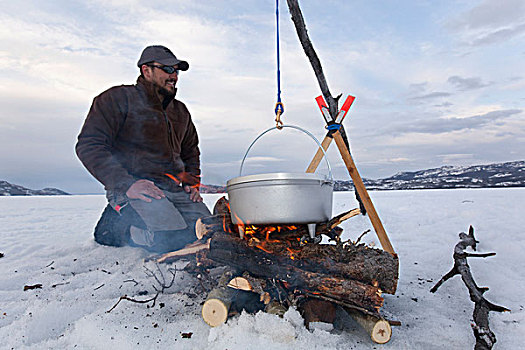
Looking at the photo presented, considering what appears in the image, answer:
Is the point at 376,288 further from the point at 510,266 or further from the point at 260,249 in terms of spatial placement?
the point at 510,266

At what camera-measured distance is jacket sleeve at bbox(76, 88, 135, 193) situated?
11.3ft

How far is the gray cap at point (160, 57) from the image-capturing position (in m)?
3.67

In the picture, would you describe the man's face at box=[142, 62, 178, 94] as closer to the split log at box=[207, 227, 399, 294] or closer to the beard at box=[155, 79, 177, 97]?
the beard at box=[155, 79, 177, 97]

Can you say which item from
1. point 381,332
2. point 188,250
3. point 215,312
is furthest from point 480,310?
point 188,250

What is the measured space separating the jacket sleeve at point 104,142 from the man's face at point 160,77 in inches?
15.3

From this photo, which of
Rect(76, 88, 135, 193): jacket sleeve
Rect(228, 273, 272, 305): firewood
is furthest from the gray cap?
Rect(228, 273, 272, 305): firewood

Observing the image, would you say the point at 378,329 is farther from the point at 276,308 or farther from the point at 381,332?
the point at 276,308

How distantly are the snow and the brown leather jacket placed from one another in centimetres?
91

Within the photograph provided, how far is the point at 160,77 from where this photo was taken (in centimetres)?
380

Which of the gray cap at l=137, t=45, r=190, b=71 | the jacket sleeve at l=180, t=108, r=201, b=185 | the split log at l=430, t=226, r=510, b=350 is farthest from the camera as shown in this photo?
the jacket sleeve at l=180, t=108, r=201, b=185

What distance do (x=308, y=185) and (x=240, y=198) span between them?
494 mm

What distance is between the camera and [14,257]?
12.4 feet

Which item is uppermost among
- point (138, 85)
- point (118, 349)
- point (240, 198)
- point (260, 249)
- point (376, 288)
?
point (138, 85)

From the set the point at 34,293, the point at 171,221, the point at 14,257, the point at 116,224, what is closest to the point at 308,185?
the point at 171,221
